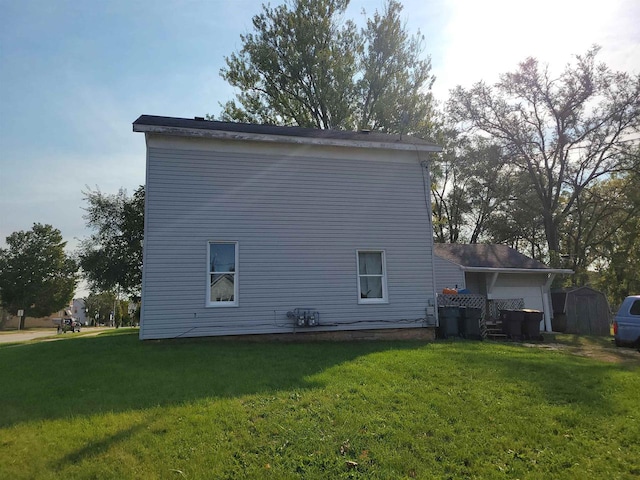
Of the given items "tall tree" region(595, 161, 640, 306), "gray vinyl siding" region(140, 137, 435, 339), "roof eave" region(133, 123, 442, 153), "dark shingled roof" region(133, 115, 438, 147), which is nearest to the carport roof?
"gray vinyl siding" region(140, 137, 435, 339)

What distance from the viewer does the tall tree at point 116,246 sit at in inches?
902

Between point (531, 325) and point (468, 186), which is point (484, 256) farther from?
point (468, 186)

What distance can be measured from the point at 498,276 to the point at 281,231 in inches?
495

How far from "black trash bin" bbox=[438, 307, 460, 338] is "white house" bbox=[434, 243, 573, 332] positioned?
19.7ft

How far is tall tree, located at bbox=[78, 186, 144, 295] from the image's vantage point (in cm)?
2291

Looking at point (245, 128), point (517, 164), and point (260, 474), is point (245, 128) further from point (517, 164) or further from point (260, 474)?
point (517, 164)

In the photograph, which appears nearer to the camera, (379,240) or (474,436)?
(474,436)

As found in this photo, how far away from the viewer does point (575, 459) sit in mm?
4594

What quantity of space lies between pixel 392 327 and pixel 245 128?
6.99 m

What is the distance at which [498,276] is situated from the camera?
67.3 feet

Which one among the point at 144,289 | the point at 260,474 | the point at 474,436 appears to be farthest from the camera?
the point at 144,289

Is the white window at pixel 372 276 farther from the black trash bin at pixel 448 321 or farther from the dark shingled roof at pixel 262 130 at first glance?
the dark shingled roof at pixel 262 130

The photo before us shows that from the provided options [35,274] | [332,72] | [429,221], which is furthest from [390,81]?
[35,274]

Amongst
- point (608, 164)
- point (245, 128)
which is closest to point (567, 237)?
point (608, 164)
